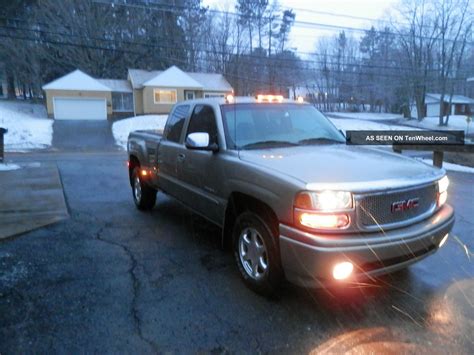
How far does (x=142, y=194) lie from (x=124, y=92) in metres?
34.9

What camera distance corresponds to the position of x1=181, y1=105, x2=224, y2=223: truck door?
4129 mm

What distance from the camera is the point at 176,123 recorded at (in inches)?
213

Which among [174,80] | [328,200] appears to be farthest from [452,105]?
[328,200]

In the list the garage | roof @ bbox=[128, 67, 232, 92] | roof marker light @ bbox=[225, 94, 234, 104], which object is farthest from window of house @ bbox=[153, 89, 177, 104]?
roof marker light @ bbox=[225, 94, 234, 104]

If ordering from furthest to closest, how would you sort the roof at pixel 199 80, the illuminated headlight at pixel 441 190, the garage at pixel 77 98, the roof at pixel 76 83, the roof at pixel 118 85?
the roof at pixel 199 80 → the roof at pixel 118 85 → the roof at pixel 76 83 → the garage at pixel 77 98 → the illuminated headlight at pixel 441 190

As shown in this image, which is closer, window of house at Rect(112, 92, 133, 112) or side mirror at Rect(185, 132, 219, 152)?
side mirror at Rect(185, 132, 219, 152)

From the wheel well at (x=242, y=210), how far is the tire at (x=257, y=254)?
48 mm

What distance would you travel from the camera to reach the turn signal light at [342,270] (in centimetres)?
286

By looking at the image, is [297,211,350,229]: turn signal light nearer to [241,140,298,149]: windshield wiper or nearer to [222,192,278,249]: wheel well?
[222,192,278,249]: wheel well

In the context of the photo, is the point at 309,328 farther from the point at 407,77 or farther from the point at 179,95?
the point at 407,77

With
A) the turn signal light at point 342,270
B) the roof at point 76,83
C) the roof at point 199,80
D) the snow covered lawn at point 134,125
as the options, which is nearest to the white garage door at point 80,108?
the roof at point 76,83

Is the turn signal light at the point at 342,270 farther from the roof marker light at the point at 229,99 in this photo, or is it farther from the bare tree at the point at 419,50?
the bare tree at the point at 419,50

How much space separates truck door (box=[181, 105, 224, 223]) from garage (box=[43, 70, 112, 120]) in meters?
33.6

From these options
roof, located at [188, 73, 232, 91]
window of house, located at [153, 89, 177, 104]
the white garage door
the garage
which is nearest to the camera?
the garage
